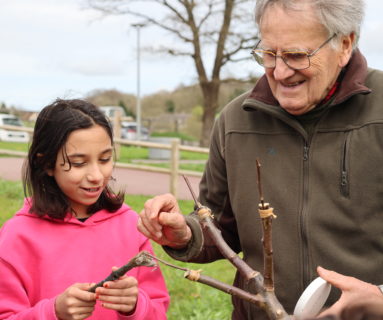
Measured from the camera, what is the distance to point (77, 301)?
82.8 inches

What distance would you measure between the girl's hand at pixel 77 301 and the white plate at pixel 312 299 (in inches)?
30.8

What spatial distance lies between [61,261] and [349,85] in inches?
52.3

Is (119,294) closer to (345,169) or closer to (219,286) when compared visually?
(219,286)

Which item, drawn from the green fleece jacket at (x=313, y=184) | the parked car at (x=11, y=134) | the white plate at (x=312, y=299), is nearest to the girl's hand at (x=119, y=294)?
the green fleece jacket at (x=313, y=184)

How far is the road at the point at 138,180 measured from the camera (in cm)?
1293

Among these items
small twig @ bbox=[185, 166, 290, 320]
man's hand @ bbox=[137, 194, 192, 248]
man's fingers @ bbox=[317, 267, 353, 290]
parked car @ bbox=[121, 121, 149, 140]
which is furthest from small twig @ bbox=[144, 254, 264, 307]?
parked car @ bbox=[121, 121, 149, 140]

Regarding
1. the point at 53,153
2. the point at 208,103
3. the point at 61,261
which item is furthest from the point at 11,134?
the point at 61,261

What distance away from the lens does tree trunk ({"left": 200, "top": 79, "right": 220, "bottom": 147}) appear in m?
26.6

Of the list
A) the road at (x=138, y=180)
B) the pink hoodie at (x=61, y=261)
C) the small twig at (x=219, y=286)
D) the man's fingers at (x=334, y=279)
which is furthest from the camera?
the road at (x=138, y=180)

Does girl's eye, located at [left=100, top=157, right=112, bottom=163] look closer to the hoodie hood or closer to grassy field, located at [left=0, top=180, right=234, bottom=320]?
the hoodie hood

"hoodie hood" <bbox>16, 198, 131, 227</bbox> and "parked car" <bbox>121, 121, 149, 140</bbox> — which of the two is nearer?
"hoodie hood" <bbox>16, 198, 131, 227</bbox>

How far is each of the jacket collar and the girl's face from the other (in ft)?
2.24

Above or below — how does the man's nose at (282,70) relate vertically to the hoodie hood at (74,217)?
above

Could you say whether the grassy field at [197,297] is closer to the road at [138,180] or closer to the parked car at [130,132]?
the road at [138,180]
